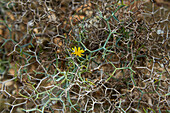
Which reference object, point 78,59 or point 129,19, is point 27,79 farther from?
point 129,19

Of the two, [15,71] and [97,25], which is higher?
[97,25]

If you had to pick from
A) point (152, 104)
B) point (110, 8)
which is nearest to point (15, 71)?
point (110, 8)

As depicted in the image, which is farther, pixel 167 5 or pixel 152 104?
pixel 167 5

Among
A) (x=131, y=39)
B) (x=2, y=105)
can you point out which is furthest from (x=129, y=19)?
(x=2, y=105)

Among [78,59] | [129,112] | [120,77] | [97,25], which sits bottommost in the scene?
[129,112]

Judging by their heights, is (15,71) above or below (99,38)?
below

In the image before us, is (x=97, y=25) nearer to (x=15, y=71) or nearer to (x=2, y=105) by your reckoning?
(x=15, y=71)
